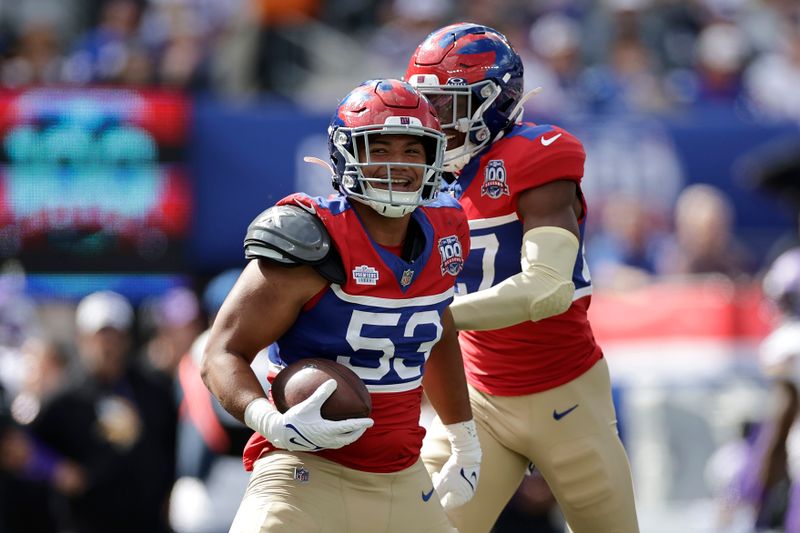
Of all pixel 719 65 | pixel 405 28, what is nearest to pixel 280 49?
pixel 405 28

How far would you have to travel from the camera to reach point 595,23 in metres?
12.4

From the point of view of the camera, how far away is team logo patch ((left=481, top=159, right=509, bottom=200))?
4320mm

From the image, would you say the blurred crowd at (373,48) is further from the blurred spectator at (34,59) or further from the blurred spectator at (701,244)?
the blurred spectator at (701,244)

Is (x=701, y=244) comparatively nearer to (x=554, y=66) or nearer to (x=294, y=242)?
(x=554, y=66)

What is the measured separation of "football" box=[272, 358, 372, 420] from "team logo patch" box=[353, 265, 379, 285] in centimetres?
23

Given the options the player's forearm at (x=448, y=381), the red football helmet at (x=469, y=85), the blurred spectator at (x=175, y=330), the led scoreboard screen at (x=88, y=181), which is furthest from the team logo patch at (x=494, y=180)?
the led scoreboard screen at (x=88, y=181)

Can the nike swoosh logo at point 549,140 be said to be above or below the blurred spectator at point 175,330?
above

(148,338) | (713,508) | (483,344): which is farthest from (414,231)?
(148,338)

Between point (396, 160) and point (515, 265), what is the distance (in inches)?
28.9

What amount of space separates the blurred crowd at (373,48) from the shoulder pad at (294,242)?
258 inches

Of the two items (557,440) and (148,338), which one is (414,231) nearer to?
(557,440)

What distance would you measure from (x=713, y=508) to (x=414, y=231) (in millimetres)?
4450

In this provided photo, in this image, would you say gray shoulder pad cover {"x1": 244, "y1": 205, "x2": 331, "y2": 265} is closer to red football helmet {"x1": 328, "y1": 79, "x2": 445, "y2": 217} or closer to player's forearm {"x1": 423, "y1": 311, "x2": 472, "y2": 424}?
red football helmet {"x1": 328, "y1": 79, "x2": 445, "y2": 217}

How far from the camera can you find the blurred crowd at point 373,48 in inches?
422
